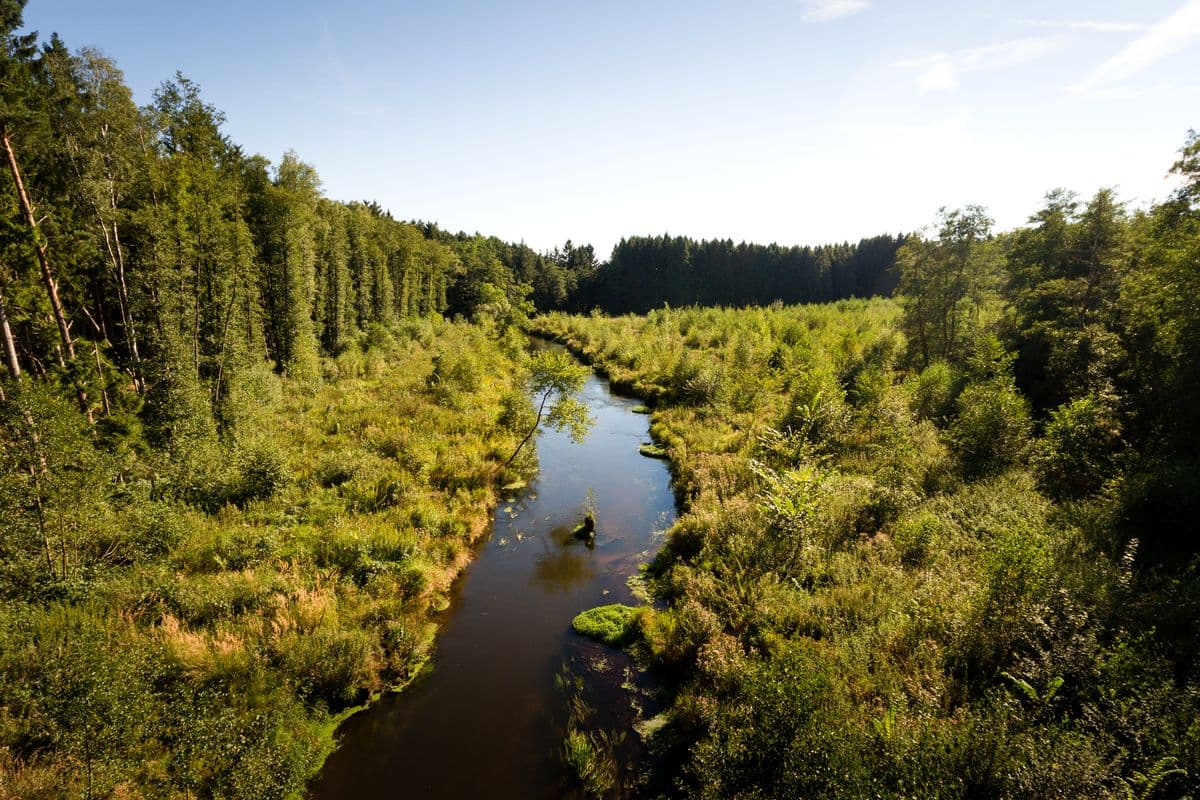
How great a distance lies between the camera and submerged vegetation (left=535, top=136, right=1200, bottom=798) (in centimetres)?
666

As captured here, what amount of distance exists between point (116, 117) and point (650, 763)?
27327 millimetres

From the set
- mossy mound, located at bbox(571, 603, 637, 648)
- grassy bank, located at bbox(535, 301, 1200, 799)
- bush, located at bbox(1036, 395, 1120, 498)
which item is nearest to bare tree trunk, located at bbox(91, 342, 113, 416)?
mossy mound, located at bbox(571, 603, 637, 648)

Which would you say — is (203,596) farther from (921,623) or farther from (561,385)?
(921,623)

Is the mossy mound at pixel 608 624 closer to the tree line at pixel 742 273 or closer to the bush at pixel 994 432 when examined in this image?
the bush at pixel 994 432

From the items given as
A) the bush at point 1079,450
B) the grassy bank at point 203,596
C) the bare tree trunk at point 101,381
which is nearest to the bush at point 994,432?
the bush at point 1079,450

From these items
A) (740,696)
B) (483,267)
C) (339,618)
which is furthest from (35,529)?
(483,267)

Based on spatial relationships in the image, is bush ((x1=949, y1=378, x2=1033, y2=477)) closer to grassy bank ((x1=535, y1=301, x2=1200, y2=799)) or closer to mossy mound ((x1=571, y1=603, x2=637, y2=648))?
grassy bank ((x1=535, y1=301, x2=1200, y2=799))

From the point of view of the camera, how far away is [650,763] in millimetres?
9547

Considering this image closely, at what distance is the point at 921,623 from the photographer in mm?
10000

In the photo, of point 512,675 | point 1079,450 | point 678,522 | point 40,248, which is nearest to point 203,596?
point 512,675

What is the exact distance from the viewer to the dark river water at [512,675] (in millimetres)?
9227

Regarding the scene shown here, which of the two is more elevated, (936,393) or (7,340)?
(7,340)

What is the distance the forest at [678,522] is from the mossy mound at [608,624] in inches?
33.9

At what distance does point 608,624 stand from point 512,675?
2924 mm
